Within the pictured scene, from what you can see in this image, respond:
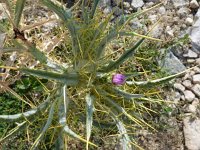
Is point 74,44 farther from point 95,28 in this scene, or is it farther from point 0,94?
point 0,94

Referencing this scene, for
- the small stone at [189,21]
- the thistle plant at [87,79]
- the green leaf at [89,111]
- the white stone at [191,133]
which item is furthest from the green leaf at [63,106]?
the small stone at [189,21]

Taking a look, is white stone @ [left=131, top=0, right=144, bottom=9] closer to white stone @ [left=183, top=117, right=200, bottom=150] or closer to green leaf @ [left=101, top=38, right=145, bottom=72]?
white stone @ [left=183, top=117, right=200, bottom=150]

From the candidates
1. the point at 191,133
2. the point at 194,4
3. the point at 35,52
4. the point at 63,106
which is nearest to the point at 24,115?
the point at 63,106

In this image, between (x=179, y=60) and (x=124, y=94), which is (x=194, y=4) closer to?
(x=179, y=60)

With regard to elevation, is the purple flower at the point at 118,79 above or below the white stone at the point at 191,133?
above

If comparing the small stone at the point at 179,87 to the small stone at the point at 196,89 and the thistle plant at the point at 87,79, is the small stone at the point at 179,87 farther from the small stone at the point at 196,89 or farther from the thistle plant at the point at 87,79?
the thistle plant at the point at 87,79
